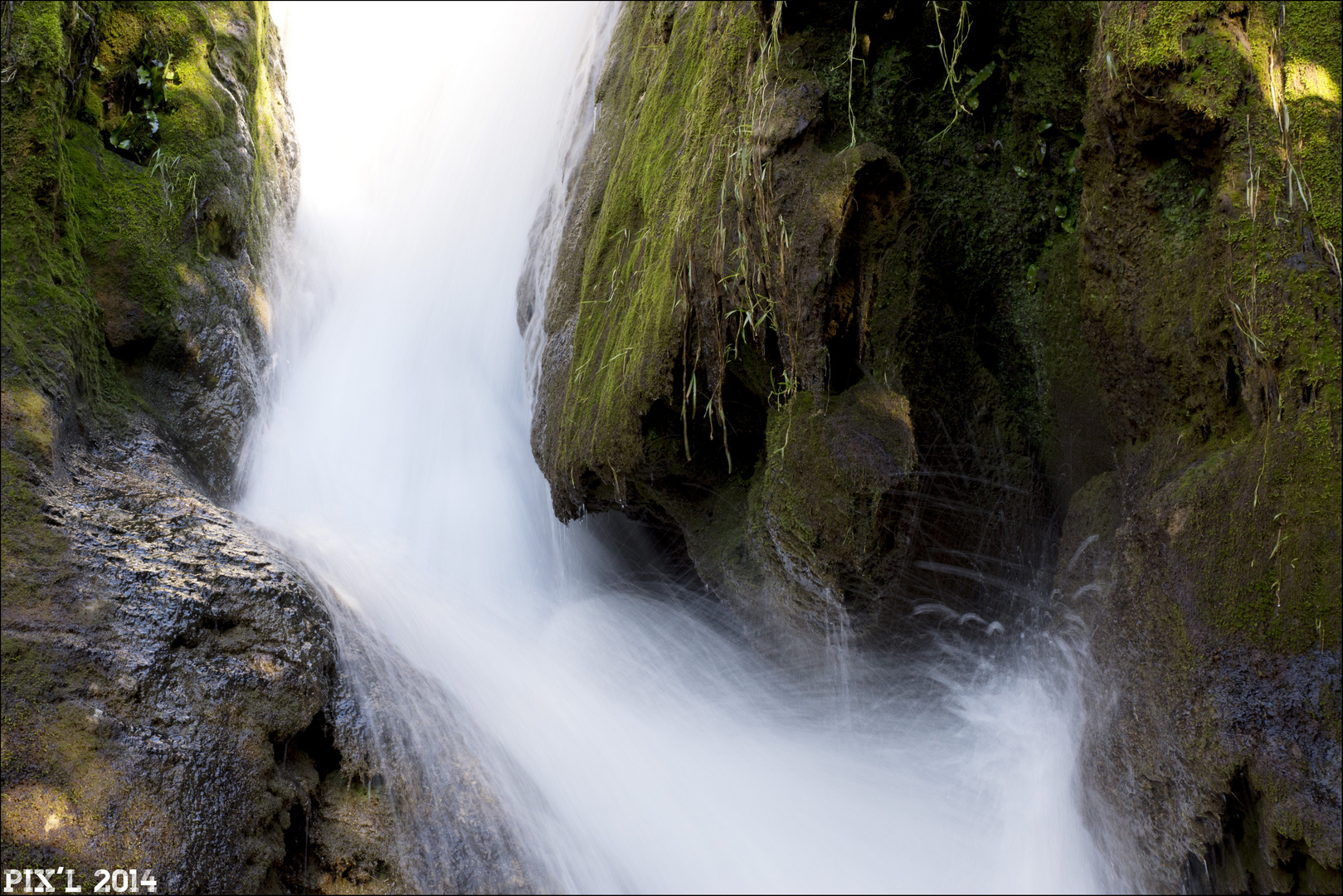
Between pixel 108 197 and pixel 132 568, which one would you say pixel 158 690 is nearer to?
pixel 132 568

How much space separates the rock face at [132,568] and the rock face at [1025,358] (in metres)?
1.76

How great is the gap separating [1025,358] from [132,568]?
138 inches

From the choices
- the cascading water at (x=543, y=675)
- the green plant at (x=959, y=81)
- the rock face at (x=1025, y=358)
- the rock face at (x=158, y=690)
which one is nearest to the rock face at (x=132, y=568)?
the rock face at (x=158, y=690)

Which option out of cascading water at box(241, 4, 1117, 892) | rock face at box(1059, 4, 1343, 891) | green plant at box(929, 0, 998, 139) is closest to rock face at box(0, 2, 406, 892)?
cascading water at box(241, 4, 1117, 892)

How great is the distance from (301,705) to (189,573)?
0.63m

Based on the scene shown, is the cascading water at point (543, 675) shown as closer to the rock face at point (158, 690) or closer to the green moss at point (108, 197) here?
the rock face at point (158, 690)

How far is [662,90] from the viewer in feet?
14.9

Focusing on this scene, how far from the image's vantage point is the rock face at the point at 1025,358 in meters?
2.29

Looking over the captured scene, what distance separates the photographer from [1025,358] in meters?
3.57

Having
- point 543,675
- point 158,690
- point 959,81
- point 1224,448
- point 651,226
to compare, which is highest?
point 959,81

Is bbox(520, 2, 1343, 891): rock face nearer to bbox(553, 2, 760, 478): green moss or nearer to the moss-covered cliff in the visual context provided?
bbox(553, 2, 760, 478): green moss

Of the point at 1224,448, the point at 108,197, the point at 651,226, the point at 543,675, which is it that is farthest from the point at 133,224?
the point at 1224,448

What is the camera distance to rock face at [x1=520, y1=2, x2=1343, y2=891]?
2291 mm

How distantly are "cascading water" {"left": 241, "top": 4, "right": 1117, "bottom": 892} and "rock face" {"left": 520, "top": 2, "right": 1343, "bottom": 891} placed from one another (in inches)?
13.8
